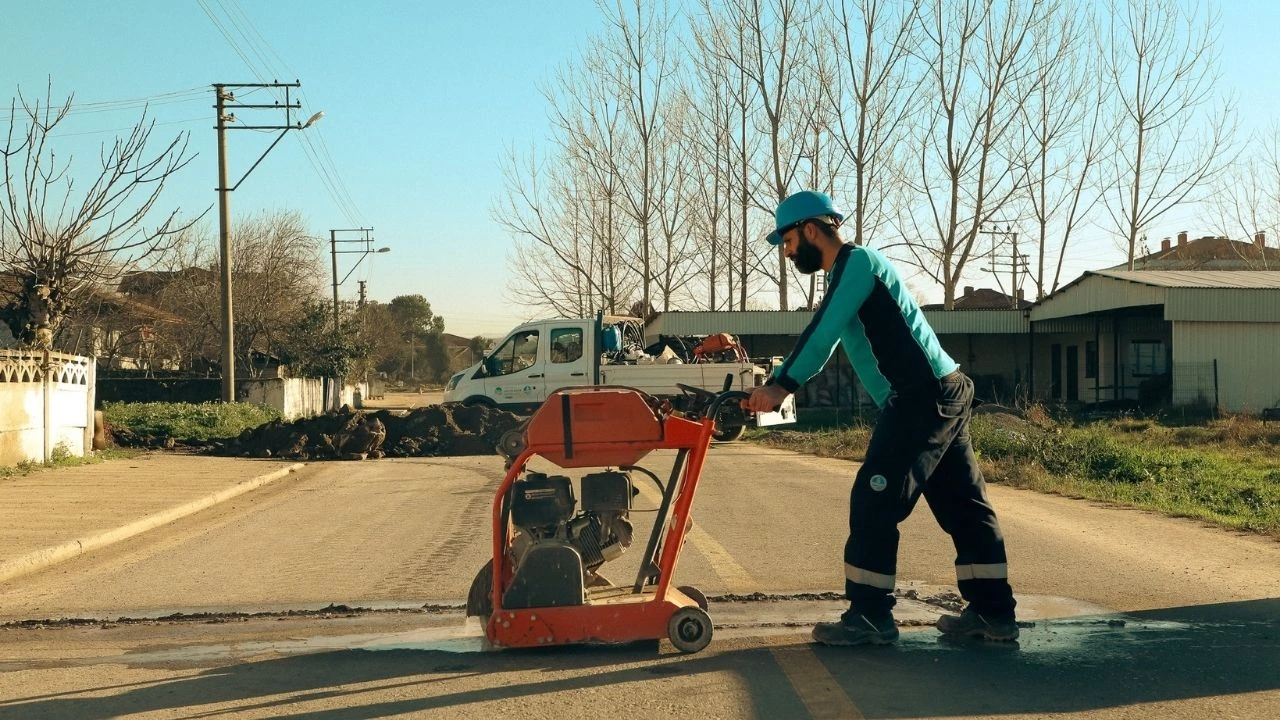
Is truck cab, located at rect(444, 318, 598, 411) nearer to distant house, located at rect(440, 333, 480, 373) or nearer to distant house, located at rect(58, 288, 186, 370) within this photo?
distant house, located at rect(58, 288, 186, 370)

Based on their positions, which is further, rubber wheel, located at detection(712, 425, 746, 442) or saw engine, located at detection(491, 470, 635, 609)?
rubber wheel, located at detection(712, 425, 746, 442)

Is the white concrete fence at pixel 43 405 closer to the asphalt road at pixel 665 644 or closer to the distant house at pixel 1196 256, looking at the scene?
the asphalt road at pixel 665 644

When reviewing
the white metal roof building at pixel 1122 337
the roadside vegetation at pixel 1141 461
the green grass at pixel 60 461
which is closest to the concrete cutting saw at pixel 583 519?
the roadside vegetation at pixel 1141 461

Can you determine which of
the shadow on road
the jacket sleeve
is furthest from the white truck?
the jacket sleeve

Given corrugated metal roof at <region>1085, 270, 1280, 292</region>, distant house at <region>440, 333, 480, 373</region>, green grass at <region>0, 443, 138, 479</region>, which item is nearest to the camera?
green grass at <region>0, 443, 138, 479</region>

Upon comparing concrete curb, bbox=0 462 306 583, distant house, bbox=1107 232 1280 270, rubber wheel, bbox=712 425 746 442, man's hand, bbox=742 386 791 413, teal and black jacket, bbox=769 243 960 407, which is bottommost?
concrete curb, bbox=0 462 306 583

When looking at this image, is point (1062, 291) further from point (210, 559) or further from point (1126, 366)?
point (210, 559)

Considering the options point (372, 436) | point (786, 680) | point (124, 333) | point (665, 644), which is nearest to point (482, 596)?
point (665, 644)

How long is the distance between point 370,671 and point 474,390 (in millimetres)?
21064

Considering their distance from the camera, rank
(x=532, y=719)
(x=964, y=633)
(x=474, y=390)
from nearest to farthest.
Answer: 1. (x=532, y=719)
2. (x=964, y=633)
3. (x=474, y=390)

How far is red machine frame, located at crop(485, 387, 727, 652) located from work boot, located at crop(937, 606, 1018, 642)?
120 cm

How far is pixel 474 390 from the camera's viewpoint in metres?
26.0

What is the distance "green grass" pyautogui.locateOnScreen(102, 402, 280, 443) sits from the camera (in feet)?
80.8

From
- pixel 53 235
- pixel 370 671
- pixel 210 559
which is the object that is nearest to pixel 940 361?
pixel 370 671
